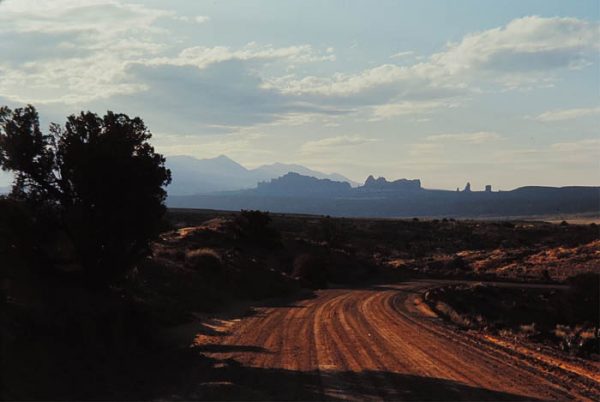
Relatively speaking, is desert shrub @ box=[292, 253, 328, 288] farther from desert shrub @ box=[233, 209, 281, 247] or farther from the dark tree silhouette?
the dark tree silhouette

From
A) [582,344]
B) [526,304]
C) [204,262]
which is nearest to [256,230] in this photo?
[204,262]

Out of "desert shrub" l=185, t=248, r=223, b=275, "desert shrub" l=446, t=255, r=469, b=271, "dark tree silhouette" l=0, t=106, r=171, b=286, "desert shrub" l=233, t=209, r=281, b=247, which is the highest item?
"dark tree silhouette" l=0, t=106, r=171, b=286

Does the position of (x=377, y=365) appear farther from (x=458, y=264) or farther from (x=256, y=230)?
(x=458, y=264)

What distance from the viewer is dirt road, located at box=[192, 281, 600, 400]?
45.4ft

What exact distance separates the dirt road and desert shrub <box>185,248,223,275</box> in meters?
16.4

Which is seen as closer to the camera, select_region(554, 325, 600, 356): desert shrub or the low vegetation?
select_region(554, 325, 600, 356): desert shrub

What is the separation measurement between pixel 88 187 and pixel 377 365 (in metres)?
13.3

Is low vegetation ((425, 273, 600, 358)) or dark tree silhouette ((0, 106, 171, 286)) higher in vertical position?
dark tree silhouette ((0, 106, 171, 286))

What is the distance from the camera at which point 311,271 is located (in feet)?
201

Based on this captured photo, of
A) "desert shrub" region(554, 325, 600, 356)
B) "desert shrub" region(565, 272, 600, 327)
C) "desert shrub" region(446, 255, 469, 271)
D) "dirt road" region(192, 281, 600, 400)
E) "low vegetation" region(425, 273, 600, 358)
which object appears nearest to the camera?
"dirt road" region(192, 281, 600, 400)

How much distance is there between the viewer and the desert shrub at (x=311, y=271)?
59.1 meters

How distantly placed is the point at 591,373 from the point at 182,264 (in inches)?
1320

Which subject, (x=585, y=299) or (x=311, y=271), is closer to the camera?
(x=585, y=299)

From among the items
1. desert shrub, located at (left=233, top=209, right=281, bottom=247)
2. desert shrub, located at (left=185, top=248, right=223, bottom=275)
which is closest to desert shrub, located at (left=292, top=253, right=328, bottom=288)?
desert shrub, located at (left=233, top=209, right=281, bottom=247)
